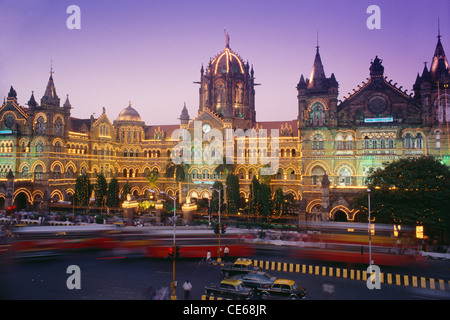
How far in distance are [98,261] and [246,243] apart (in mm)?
14472

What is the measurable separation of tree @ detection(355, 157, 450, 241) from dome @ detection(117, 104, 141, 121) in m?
48.7

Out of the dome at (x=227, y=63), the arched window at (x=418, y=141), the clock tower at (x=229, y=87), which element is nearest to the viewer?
the arched window at (x=418, y=141)

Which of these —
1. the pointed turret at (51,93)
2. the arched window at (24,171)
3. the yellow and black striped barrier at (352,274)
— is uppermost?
the pointed turret at (51,93)

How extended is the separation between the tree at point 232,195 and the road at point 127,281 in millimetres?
22179

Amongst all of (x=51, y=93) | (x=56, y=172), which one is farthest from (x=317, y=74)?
(x=56, y=172)

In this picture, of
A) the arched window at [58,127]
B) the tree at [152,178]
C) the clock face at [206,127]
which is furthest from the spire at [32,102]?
the clock face at [206,127]

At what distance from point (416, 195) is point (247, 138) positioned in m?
32.1

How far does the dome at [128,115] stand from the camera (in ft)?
232

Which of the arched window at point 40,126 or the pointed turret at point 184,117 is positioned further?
the pointed turret at point 184,117

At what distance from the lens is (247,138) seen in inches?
2462

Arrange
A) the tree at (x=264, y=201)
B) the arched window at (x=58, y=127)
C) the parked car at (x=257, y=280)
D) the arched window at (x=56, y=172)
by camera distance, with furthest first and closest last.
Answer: the arched window at (x=58, y=127) → the arched window at (x=56, y=172) → the tree at (x=264, y=201) → the parked car at (x=257, y=280)

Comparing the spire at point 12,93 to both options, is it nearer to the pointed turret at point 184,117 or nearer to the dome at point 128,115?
the dome at point 128,115

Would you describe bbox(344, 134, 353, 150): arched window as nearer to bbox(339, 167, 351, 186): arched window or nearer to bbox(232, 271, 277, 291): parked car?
bbox(339, 167, 351, 186): arched window
